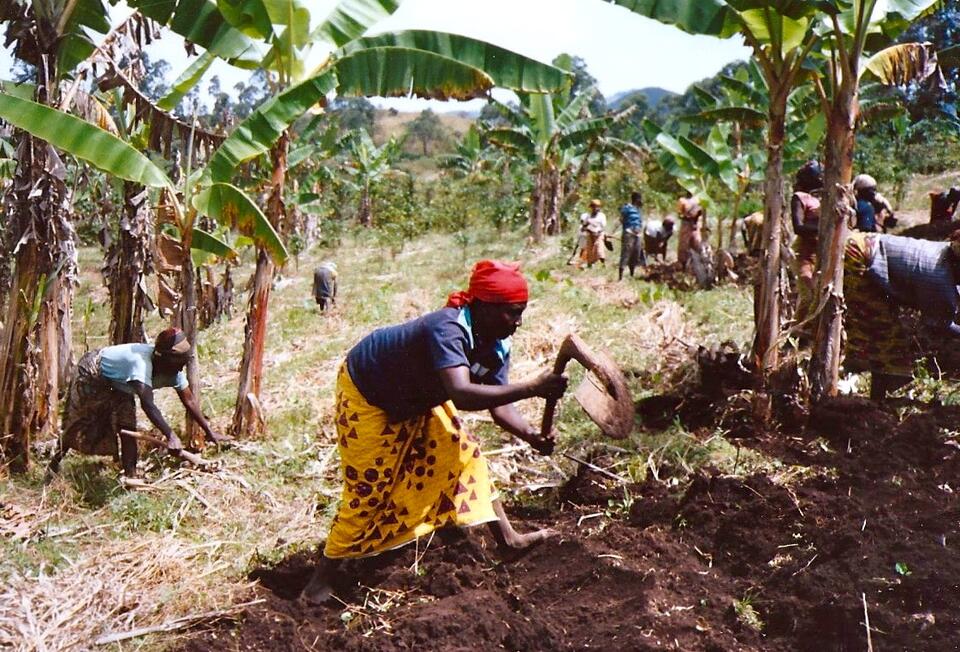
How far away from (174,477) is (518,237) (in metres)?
15.8

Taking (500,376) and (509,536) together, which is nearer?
(500,376)

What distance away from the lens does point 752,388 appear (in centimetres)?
523

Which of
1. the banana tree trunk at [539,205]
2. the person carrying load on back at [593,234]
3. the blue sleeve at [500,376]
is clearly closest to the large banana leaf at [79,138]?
the blue sleeve at [500,376]

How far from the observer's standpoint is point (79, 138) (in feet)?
14.3

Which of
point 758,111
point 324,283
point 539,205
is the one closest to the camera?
point 758,111

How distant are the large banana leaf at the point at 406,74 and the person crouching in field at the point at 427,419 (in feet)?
7.44

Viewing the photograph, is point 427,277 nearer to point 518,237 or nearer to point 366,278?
point 366,278

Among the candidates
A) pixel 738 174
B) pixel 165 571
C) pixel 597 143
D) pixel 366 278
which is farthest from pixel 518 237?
pixel 165 571

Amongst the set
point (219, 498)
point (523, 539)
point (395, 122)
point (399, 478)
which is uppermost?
point (395, 122)

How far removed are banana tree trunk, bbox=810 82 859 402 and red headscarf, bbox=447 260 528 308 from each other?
9.71 ft

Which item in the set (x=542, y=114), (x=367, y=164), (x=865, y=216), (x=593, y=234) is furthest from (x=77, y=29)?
(x=367, y=164)

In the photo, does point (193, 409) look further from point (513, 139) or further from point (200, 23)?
point (513, 139)

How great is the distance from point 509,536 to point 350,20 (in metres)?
3.51

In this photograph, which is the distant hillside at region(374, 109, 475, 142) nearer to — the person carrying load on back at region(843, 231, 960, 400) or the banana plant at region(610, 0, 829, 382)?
the banana plant at region(610, 0, 829, 382)
